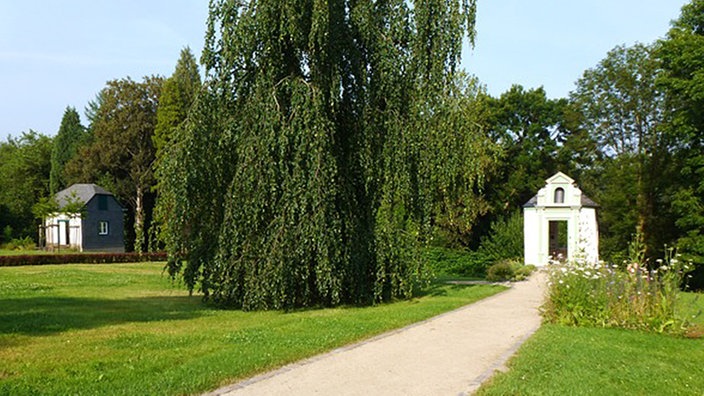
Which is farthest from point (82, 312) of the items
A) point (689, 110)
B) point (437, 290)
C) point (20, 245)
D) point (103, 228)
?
point (20, 245)

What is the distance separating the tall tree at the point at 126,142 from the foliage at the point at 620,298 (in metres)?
37.4

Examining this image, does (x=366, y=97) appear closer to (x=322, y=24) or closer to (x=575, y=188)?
(x=322, y=24)

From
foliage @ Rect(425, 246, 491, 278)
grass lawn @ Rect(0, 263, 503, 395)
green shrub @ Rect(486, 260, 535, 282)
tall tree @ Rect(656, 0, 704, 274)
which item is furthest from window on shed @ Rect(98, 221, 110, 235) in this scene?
tall tree @ Rect(656, 0, 704, 274)

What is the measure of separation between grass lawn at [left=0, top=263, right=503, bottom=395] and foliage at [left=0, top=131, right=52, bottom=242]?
37.2 m

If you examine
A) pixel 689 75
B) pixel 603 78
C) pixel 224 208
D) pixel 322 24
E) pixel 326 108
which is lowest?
pixel 224 208

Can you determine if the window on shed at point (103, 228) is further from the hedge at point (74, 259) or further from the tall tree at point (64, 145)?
the hedge at point (74, 259)

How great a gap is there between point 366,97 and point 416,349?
655 centimetres

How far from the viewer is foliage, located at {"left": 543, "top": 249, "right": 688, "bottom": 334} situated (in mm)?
9805

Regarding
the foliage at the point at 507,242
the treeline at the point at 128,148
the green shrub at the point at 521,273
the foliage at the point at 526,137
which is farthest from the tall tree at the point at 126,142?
the green shrub at the point at 521,273

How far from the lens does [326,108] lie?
12141 millimetres

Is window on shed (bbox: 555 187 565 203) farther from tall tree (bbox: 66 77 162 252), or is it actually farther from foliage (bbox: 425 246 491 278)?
tall tree (bbox: 66 77 162 252)

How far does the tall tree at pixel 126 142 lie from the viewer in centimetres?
4344

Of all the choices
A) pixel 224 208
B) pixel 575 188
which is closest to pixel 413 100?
pixel 224 208

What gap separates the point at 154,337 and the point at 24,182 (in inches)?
2090
